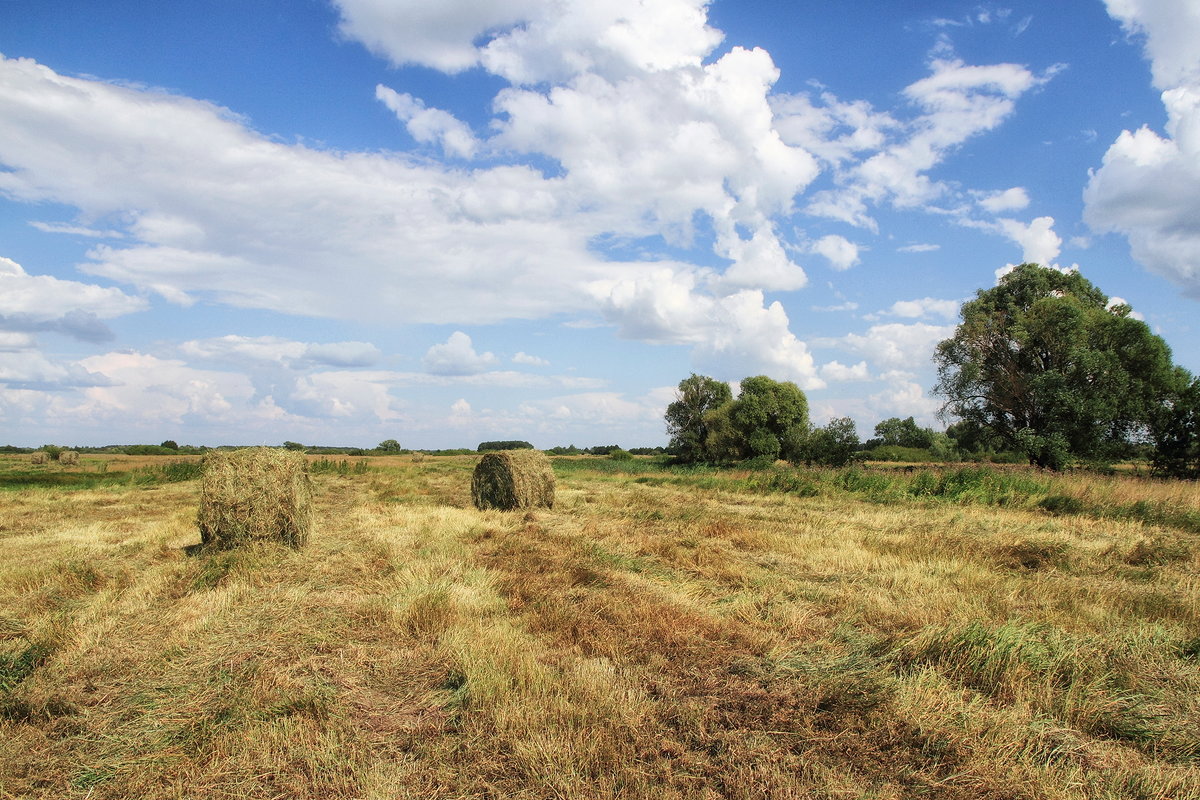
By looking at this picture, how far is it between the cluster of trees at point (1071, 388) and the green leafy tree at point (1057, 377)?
0.14 feet

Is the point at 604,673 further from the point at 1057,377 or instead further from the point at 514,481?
the point at 1057,377

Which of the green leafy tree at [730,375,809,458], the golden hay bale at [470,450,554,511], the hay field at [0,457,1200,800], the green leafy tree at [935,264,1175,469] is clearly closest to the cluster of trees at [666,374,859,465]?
the green leafy tree at [730,375,809,458]

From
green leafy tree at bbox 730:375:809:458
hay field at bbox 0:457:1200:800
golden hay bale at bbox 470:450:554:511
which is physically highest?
green leafy tree at bbox 730:375:809:458

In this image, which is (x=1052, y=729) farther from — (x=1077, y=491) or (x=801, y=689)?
(x=1077, y=491)

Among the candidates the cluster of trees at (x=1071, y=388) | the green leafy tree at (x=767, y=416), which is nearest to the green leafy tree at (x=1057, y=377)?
the cluster of trees at (x=1071, y=388)

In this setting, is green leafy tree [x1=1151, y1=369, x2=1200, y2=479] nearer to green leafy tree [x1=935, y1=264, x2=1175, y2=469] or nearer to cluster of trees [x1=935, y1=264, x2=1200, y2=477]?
cluster of trees [x1=935, y1=264, x2=1200, y2=477]

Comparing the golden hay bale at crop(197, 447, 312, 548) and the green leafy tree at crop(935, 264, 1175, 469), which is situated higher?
the green leafy tree at crop(935, 264, 1175, 469)

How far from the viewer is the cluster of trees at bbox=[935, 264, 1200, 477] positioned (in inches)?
1013

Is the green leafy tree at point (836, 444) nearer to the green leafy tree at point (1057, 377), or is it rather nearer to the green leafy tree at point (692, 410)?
the green leafy tree at point (1057, 377)

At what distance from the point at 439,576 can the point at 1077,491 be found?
58.4 feet

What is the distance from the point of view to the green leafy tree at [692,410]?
61.6 meters

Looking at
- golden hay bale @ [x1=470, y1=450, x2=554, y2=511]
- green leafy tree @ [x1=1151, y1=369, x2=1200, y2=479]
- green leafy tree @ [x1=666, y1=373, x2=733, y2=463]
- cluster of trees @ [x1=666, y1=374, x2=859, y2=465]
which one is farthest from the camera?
green leafy tree @ [x1=666, y1=373, x2=733, y2=463]

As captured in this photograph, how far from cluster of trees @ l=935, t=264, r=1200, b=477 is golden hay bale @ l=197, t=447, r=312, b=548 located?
29056 millimetres

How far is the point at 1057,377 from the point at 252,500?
100ft
